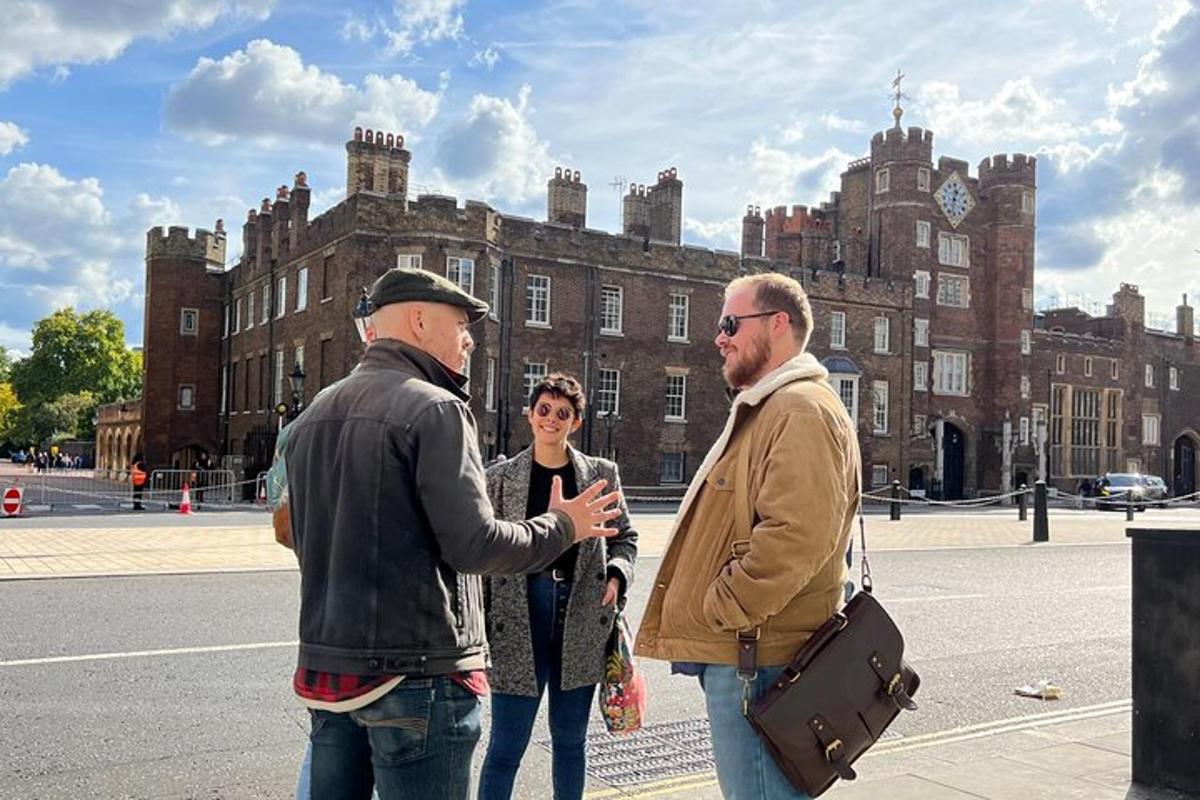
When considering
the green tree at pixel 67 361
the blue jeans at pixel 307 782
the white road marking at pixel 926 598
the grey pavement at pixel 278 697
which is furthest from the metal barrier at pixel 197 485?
the green tree at pixel 67 361

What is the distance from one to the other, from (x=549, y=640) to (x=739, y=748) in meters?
1.35

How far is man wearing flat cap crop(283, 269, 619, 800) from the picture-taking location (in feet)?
9.04

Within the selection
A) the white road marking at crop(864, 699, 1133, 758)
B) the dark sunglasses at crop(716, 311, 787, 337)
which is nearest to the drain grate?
the white road marking at crop(864, 699, 1133, 758)

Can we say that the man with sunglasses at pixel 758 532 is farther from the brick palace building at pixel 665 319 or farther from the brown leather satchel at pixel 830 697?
the brick palace building at pixel 665 319

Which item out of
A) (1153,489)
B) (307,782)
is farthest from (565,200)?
(307,782)

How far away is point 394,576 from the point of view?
9.07 ft

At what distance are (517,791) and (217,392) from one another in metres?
45.4

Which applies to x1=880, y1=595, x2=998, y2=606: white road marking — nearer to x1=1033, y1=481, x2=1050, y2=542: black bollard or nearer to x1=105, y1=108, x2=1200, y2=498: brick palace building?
x1=1033, y1=481, x2=1050, y2=542: black bollard

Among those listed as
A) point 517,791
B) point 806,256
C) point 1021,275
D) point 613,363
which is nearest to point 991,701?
point 517,791

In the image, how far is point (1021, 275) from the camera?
49.8m

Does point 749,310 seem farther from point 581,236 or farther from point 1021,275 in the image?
point 1021,275

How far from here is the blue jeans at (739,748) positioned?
10.1ft

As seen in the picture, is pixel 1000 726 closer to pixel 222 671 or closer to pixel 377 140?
pixel 222 671

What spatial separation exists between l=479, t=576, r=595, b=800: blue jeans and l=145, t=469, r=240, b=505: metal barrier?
2534 cm
